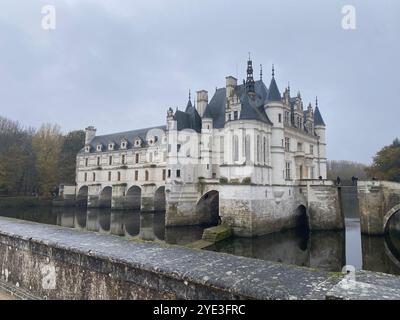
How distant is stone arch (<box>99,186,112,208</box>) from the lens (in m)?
42.6

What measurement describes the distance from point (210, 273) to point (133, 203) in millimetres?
38234

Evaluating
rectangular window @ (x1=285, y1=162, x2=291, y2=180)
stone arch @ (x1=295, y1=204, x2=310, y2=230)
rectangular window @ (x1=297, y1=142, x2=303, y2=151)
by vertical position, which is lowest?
stone arch @ (x1=295, y1=204, x2=310, y2=230)

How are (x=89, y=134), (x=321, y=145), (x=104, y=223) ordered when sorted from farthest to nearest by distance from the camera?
(x=89, y=134) → (x=321, y=145) → (x=104, y=223)

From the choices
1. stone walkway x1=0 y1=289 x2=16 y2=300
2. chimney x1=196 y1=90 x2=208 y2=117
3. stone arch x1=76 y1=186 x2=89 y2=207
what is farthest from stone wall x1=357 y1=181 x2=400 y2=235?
stone arch x1=76 y1=186 x2=89 y2=207

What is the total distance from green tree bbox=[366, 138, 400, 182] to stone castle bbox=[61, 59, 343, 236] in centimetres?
675

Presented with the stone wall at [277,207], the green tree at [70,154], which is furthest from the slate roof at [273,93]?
the green tree at [70,154]

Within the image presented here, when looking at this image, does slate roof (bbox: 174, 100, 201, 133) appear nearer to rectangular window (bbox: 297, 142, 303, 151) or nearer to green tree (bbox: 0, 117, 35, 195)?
rectangular window (bbox: 297, 142, 303, 151)

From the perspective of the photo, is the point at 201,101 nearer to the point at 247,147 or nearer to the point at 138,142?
the point at 247,147

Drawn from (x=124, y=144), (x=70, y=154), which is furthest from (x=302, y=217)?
(x=70, y=154)

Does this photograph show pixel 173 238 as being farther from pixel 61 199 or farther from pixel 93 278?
pixel 61 199

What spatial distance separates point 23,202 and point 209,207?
Result: 1117 inches

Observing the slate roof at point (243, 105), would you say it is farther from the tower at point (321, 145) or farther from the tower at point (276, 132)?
the tower at point (321, 145)

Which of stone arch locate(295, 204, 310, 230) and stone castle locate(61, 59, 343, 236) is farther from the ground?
stone castle locate(61, 59, 343, 236)

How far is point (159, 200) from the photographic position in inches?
1417
